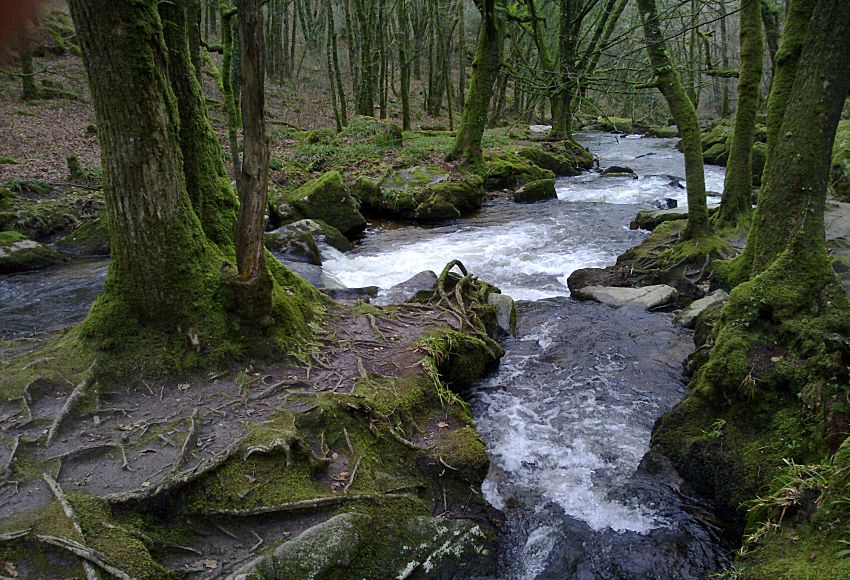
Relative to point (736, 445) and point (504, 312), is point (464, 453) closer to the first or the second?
point (736, 445)

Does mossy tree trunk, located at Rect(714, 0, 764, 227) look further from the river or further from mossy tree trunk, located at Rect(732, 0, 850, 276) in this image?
mossy tree trunk, located at Rect(732, 0, 850, 276)

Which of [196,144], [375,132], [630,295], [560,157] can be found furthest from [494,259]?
[560,157]

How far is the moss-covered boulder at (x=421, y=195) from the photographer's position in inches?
639

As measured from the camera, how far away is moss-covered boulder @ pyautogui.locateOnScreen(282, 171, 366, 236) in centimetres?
1396

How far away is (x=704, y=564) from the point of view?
448 centimetres

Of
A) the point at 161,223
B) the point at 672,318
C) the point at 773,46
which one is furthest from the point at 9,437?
the point at 773,46

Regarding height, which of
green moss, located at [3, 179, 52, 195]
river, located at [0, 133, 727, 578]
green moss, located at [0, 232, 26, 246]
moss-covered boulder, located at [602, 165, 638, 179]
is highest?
moss-covered boulder, located at [602, 165, 638, 179]

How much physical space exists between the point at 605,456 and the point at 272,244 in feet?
27.3

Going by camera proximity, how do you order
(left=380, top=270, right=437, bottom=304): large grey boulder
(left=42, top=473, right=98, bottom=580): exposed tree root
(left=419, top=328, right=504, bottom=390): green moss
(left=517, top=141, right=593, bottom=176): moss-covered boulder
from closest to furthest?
1. (left=42, top=473, right=98, bottom=580): exposed tree root
2. (left=419, top=328, right=504, bottom=390): green moss
3. (left=380, top=270, right=437, bottom=304): large grey boulder
4. (left=517, top=141, right=593, bottom=176): moss-covered boulder

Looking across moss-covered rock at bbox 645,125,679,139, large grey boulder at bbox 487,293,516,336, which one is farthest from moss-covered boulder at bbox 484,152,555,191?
moss-covered rock at bbox 645,125,679,139

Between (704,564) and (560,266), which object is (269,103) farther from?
(704,564)

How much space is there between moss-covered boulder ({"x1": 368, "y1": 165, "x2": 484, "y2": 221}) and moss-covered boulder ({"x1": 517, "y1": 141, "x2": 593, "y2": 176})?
642 cm

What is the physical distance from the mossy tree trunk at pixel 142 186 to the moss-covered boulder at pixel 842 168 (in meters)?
15.0

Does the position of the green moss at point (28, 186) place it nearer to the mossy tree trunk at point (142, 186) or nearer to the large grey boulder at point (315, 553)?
the mossy tree trunk at point (142, 186)
